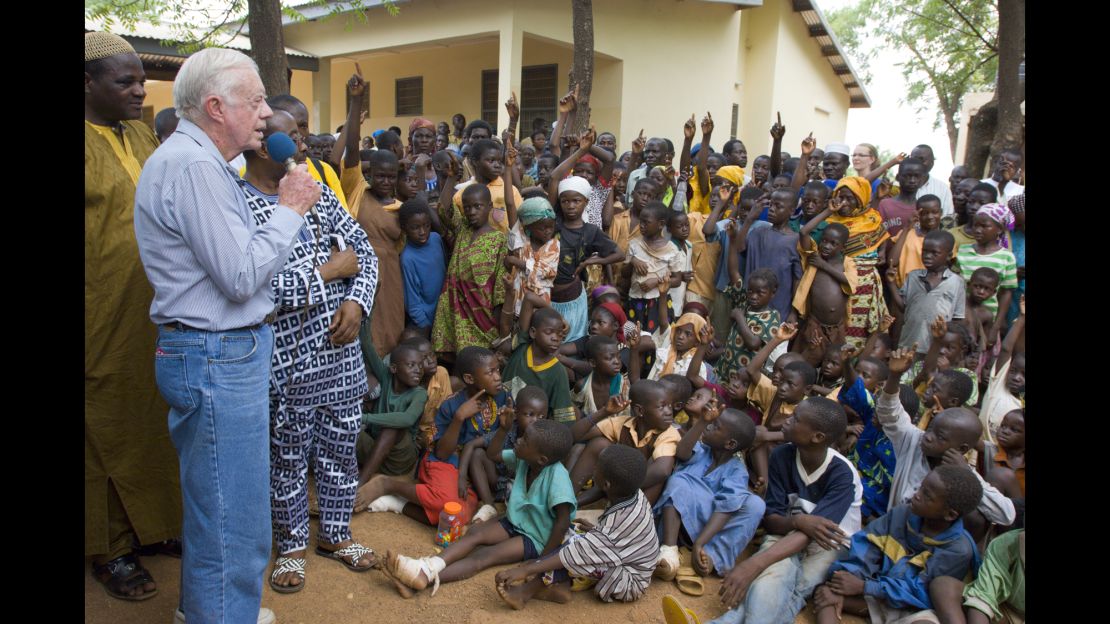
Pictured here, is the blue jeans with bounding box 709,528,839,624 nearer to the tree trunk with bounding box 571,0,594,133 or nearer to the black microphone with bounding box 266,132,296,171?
the black microphone with bounding box 266,132,296,171

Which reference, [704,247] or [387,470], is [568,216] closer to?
[704,247]

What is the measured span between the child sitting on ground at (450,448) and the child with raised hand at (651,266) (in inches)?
60.2

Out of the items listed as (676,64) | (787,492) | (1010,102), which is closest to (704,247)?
(787,492)

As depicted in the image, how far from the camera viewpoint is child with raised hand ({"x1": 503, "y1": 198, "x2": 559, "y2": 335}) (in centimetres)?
432

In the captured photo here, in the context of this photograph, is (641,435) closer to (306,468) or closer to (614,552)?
(614,552)

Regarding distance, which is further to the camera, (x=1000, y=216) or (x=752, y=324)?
(x=1000, y=216)

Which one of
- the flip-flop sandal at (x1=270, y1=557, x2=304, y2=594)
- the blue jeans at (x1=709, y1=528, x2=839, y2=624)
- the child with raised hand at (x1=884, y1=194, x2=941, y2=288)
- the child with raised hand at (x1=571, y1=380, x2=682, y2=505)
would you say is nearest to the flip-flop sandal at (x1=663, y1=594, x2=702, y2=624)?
the blue jeans at (x1=709, y1=528, x2=839, y2=624)

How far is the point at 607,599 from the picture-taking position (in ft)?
10.2

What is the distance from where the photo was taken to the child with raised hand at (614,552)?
3.04 m

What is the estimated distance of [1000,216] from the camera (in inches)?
204

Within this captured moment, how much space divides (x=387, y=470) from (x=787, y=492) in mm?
2138

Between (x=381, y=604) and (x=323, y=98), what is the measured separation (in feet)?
45.9

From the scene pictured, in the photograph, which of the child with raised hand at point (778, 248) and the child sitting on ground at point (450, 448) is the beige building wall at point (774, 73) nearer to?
the child with raised hand at point (778, 248)

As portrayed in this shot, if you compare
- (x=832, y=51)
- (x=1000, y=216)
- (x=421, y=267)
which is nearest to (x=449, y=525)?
(x=421, y=267)
